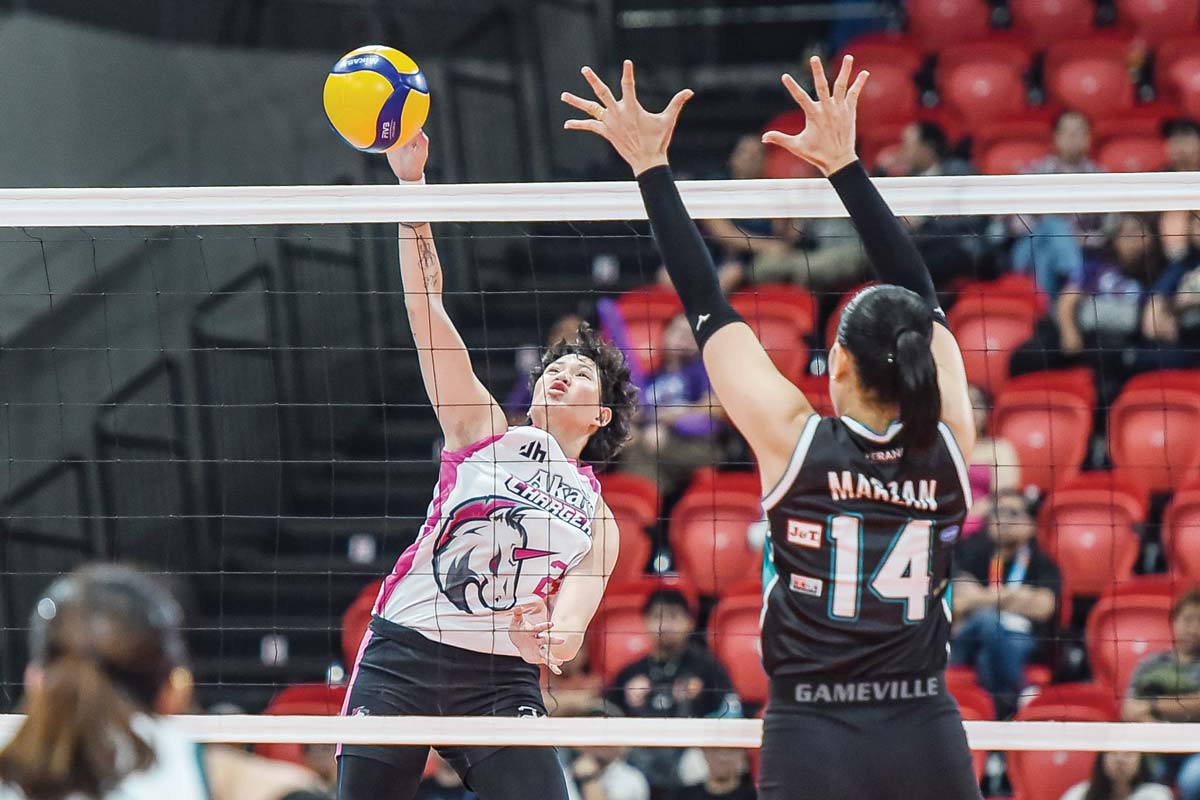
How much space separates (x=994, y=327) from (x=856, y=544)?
239 inches

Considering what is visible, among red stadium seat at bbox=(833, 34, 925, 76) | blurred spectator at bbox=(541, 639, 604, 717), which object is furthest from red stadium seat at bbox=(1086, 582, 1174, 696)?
red stadium seat at bbox=(833, 34, 925, 76)

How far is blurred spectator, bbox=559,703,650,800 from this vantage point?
778 centimetres

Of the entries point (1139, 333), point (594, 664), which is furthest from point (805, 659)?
point (1139, 333)

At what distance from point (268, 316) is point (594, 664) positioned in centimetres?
321

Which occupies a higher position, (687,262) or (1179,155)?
(1179,155)

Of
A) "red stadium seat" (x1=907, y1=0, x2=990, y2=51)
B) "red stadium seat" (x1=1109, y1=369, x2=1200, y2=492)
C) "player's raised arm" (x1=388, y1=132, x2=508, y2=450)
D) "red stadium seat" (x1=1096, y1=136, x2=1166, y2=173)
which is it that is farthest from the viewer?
"red stadium seat" (x1=907, y1=0, x2=990, y2=51)

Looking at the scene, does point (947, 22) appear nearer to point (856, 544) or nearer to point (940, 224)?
point (940, 224)

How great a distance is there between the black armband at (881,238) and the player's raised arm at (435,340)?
156 centimetres

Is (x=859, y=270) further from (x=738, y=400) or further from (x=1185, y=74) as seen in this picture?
(x=738, y=400)

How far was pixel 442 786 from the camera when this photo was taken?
7898mm

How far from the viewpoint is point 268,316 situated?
33.3ft

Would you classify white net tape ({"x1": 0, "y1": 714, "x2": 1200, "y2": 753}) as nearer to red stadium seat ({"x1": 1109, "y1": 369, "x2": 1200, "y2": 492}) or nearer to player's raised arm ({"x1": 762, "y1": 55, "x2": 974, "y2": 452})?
player's raised arm ({"x1": 762, "y1": 55, "x2": 974, "y2": 452})

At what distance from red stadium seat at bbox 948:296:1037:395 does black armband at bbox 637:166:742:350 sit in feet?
18.5

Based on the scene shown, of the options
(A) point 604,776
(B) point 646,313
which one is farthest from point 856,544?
(B) point 646,313
